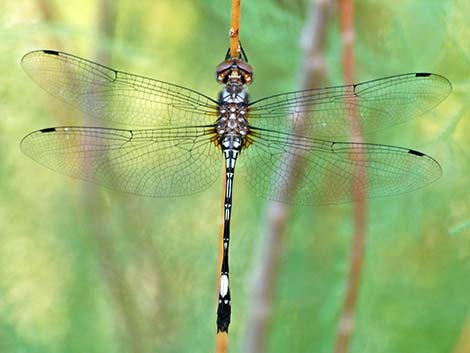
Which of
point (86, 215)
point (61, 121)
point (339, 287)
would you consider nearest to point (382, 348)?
point (339, 287)

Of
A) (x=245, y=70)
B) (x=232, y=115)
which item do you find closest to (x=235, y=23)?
(x=245, y=70)

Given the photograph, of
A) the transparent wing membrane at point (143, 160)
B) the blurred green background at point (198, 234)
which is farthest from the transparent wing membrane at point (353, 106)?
the blurred green background at point (198, 234)

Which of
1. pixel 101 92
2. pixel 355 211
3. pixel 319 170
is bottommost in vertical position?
pixel 355 211

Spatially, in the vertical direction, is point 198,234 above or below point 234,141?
above

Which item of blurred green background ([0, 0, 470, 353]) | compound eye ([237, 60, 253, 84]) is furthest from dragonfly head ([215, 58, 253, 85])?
blurred green background ([0, 0, 470, 353])

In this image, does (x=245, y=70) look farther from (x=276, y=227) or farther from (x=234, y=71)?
(x=276, y=227)

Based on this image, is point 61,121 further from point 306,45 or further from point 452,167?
point 452,167

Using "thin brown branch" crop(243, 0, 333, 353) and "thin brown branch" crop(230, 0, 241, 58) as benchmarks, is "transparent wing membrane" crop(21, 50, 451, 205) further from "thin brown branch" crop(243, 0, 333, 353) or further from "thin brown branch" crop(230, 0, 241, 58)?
"thin brown branch" crop(230, 0, 241, 58)
